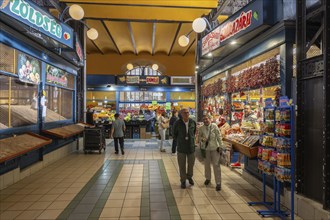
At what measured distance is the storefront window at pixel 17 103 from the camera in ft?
19.6

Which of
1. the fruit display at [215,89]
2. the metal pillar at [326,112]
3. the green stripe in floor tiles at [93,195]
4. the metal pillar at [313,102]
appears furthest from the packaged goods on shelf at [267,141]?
the fruit display at [215,89]

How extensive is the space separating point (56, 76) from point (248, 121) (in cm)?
635

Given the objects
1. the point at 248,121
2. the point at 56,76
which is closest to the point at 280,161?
the point at 248,121

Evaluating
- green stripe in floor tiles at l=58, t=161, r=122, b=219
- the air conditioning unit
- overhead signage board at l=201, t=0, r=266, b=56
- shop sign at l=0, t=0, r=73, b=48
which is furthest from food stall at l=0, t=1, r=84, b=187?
the air conditioning unit

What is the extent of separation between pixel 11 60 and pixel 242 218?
19.0 feet

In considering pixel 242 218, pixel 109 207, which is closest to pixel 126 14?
pixel 109 207

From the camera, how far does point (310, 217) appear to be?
3850 mm

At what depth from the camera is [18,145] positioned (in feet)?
18.4

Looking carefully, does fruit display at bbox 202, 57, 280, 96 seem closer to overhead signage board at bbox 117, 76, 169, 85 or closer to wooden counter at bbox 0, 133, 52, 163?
wooden counter at bbox 0, 133, 52, 163

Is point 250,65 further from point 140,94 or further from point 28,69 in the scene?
point 140,94

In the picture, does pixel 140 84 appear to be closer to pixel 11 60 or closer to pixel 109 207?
pixel 11 60

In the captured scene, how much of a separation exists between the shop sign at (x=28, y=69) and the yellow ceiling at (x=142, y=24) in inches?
→ 154

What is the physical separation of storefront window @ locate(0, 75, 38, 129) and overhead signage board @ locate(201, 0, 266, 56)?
5103 millimetres

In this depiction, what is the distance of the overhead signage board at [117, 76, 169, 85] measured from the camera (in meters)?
17.8
